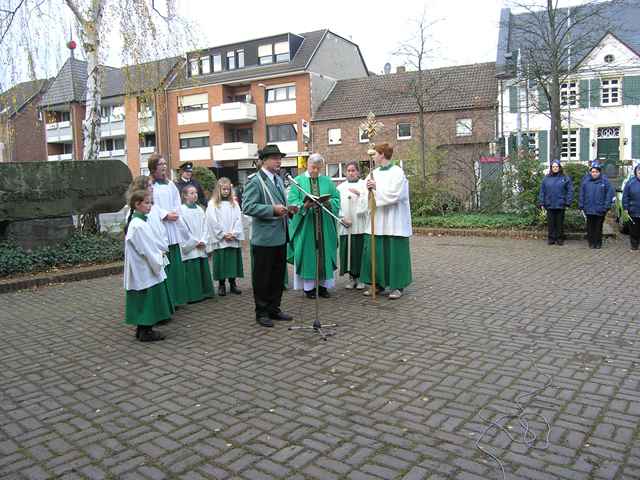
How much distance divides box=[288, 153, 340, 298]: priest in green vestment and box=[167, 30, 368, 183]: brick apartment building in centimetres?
3251

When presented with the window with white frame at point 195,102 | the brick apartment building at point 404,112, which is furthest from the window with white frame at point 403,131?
the window with white frame at point 195,102

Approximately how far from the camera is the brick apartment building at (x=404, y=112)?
34875 mm

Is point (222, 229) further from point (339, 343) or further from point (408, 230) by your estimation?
point (339, 343)

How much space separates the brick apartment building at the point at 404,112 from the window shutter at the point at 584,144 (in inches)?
194

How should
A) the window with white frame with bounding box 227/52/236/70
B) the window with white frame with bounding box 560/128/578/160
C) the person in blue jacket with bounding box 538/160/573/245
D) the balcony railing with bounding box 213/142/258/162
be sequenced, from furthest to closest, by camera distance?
the window with white frame with bounding box 227/52/236/70, the balcony railing with bounding box 213/142/258/162, the window with white frame with bounding box 560/128/578/160, the person in blue jacket with bounding box 538/160/573/245

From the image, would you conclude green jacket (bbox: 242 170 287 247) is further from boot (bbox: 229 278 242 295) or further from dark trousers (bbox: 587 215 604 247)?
dark trousers (bbox: 587 215 604 247)

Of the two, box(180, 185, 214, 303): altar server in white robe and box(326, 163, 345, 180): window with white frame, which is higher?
box(326, 163, 345, 180): window with white frame

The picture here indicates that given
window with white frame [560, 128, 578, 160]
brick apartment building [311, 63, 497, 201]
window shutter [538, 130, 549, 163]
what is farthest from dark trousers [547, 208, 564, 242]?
window with white frame [560, 128, 578, 160]

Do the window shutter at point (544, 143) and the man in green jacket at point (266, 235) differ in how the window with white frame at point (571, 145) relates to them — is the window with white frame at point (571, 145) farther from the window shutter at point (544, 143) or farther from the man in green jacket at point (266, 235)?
the man in green jacket at point (266, 235)

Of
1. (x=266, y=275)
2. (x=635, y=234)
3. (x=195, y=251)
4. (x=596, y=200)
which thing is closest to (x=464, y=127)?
(x=596, y=200)

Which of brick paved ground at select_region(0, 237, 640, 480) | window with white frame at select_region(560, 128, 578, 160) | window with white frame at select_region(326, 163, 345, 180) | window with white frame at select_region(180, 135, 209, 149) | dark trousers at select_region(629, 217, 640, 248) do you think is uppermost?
window with white frame at select_region(180, 135, 209, 149)

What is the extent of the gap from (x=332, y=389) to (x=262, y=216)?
255 centimetres

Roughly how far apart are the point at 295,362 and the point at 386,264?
3.14 meters

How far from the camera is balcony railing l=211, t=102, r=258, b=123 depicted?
4250 centimetres
